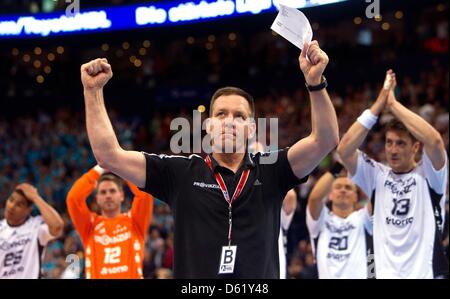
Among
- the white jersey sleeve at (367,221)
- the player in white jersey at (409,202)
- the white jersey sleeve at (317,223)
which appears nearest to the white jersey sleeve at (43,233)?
the white jersey sleeve at (317,223)

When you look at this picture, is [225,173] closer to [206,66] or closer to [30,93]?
[206,66]

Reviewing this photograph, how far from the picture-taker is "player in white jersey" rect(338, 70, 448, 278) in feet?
17.7

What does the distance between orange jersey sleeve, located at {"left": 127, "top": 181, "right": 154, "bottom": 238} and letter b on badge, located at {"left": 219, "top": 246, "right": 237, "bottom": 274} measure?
2.80m

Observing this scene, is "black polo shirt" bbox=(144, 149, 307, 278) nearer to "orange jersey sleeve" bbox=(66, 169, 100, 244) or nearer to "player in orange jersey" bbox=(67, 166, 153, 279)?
"player in orange jersey" bbox=(67, 166, 153, 279)

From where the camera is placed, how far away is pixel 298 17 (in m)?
3.32

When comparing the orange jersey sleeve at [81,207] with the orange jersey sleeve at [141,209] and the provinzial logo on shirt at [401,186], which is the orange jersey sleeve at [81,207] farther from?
the provinzial logo on shirt at [401,186]

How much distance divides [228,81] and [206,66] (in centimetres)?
122

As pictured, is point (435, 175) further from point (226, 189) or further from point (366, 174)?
point (226, 189)

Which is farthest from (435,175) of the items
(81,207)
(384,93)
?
(81,207)

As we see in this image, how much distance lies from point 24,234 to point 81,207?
1.03 meters

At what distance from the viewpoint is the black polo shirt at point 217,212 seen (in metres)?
3.24

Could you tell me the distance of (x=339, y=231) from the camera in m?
6.64

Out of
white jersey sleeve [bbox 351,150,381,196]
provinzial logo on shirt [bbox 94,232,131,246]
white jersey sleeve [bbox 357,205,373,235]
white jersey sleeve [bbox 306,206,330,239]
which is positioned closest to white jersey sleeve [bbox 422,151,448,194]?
white jersey sleeve [bbox 351,150,381,196]
